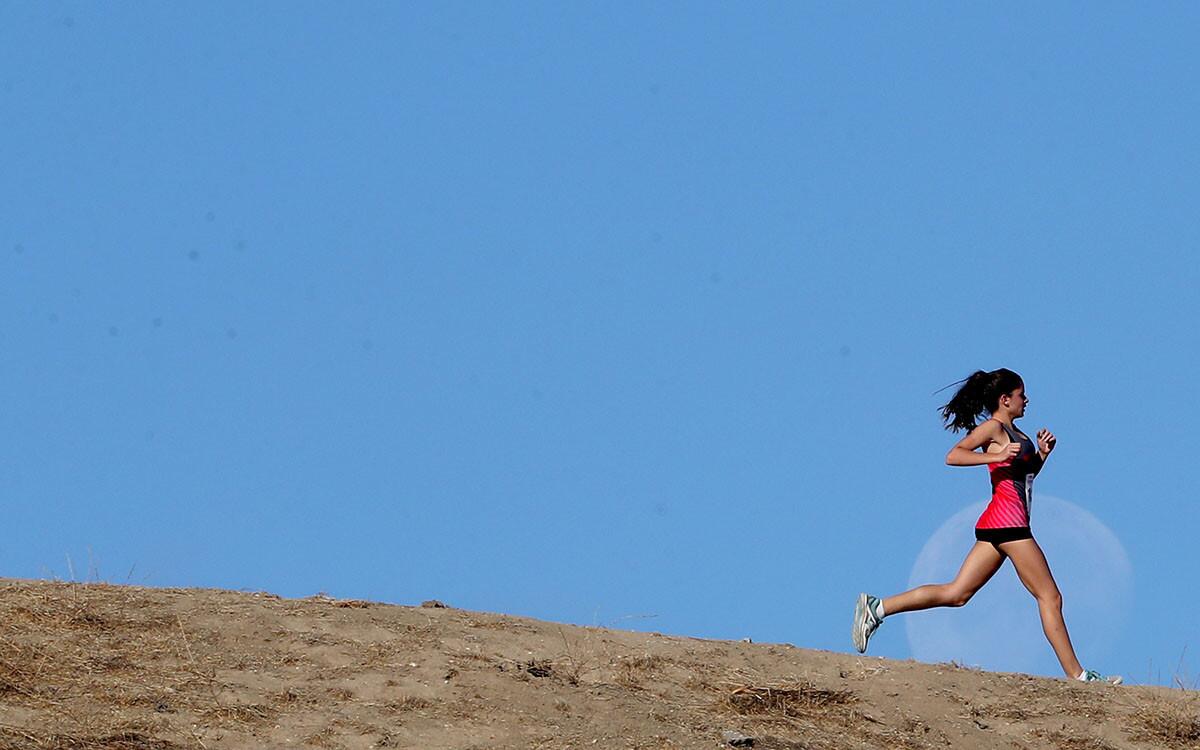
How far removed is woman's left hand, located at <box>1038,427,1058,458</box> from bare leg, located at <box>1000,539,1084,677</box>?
2.22 feet

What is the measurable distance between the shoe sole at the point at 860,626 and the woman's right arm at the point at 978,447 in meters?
1.24

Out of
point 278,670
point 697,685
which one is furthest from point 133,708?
point 697,685

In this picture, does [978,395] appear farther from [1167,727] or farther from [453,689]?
[453,689]

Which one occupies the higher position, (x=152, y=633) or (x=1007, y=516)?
(x=1007, y=516)

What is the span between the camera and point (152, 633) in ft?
31.5

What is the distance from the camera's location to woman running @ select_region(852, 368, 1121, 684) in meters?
11.0

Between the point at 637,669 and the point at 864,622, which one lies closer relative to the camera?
the point at 637,669

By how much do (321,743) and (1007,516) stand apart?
17.6 ft

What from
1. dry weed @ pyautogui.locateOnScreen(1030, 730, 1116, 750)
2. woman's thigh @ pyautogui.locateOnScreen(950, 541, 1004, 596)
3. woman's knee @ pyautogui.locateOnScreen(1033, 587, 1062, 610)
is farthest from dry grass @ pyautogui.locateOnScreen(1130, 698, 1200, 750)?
woman's thigh @ pyautogui.locateOnScreen(950, 541, 1004, 596)

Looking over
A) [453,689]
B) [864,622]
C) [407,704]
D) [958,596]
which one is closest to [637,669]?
[453,689]

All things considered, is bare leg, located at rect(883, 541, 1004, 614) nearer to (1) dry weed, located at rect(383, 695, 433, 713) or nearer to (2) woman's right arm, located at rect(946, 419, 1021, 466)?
(2) woman's right arm, located at rect(946, 419, 1021, 466)

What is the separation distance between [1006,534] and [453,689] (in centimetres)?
437

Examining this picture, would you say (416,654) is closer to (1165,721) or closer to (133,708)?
(133,708)

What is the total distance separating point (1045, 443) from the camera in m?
11.3
